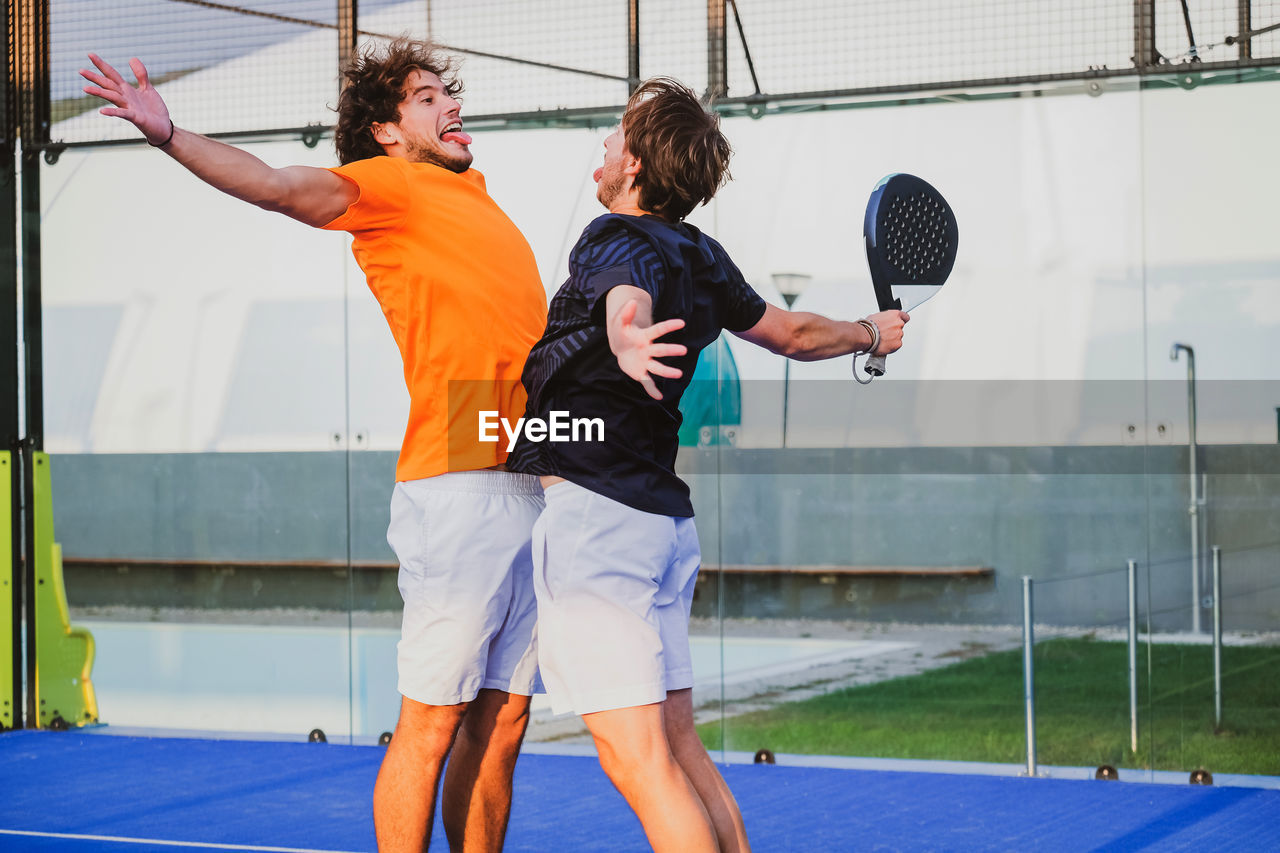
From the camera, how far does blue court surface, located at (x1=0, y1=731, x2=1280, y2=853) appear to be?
11.1ft

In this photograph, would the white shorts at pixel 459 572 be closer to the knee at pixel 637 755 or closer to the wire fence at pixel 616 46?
the knee at pixel 637 755

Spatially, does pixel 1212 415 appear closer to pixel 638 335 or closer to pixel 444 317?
pixel 444 317

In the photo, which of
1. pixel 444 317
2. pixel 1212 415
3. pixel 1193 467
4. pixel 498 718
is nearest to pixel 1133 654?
pixel 1193 467

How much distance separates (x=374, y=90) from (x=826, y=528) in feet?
8.89

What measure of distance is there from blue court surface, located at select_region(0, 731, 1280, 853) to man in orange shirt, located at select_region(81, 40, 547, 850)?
34.0 inches

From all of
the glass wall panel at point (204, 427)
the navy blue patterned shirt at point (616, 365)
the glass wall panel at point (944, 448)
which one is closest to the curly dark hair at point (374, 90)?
the navy blue patterned shirt at point (616, 365)

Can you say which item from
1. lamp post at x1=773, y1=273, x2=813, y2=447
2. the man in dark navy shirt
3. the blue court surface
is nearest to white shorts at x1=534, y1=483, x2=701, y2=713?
the man in dark navy shirt

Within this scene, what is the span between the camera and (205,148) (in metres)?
2.14

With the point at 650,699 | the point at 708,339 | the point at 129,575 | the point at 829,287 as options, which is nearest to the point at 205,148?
the point at 708,339

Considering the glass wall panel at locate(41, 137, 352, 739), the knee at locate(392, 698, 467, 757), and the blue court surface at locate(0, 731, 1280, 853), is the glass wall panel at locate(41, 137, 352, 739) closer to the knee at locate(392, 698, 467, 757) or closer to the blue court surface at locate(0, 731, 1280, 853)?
the blue court surface at locate(0, 731, 1280, 853)

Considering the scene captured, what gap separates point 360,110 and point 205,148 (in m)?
0.54

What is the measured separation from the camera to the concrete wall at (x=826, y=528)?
455 cm

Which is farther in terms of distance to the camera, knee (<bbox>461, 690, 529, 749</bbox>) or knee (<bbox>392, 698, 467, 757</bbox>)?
knee (<bbox>461, 690, 529, 749</bbox>)

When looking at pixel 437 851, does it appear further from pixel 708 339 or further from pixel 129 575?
pixel 129 575
